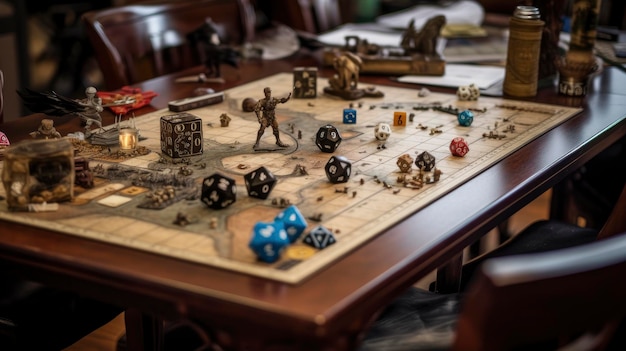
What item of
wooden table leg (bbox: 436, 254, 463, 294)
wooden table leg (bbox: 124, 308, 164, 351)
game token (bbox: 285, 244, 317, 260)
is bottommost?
wooden table leg (bbox: 124, 308, 164, 351)

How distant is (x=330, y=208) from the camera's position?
1373 millimetres

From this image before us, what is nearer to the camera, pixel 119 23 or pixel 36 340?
pixel 36 340

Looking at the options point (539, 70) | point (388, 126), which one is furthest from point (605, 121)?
point (388, 126)

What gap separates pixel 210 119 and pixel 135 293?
0.86 m

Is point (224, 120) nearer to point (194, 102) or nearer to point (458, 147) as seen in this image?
point (194, 102)

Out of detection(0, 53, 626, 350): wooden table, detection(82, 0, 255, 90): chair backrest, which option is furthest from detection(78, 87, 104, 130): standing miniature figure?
detection(82, 0, 255, 90): chair backrest

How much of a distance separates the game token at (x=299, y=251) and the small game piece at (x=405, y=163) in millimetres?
383

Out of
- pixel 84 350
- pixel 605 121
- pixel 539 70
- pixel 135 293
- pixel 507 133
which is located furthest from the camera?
pixel 84 350

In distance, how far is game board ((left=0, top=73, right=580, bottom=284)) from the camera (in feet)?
4.03

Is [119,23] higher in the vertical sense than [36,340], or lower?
higher

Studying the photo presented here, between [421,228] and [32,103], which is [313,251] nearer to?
[421,228]

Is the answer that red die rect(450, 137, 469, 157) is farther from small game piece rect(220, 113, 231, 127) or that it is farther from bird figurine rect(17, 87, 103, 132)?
bird figurine rect(17, 87, 103, 132)

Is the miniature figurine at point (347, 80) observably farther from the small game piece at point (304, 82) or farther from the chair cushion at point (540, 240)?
the chair cushion at point (540, 240)

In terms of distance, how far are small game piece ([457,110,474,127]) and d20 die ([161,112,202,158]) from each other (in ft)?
2.04
